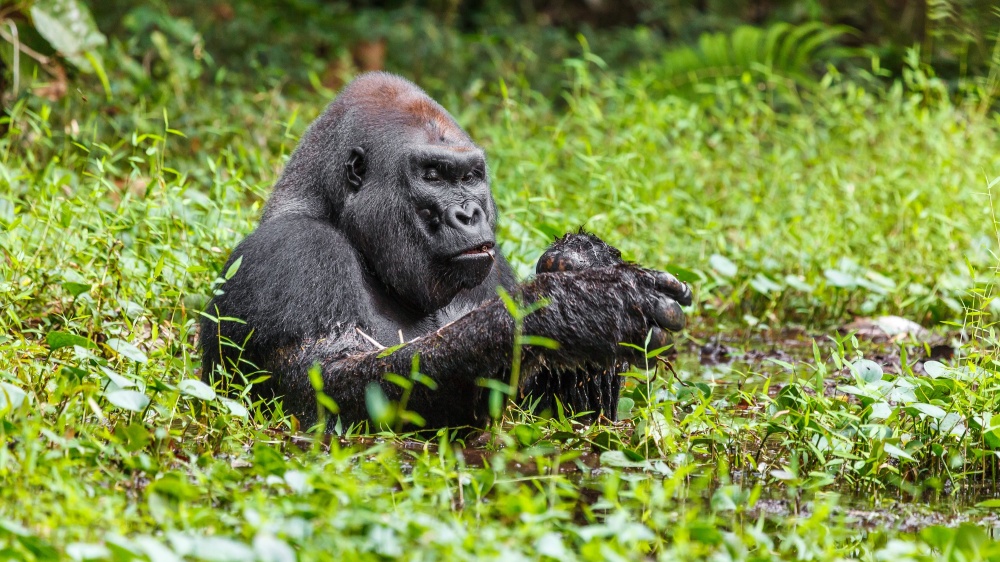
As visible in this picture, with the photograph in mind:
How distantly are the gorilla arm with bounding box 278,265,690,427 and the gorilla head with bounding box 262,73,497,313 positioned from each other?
0.39 m

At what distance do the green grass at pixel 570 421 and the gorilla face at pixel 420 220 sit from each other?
0.61 m

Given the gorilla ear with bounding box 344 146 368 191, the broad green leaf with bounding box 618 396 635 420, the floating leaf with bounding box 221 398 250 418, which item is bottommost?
the broad green leaf with bounding box 618 396 635 420

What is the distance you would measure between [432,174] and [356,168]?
295 mm

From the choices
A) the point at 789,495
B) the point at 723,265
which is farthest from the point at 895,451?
the point at 723,265

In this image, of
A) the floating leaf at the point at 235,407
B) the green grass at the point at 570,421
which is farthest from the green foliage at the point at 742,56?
the floating leaf at the point at 235,407

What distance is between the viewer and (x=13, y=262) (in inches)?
181

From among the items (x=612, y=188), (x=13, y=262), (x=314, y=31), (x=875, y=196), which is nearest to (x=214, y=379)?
(x=13, y=262)

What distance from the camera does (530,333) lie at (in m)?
3.77

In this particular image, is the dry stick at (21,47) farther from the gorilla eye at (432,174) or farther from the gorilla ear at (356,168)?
the gorilla eye at (432,174)

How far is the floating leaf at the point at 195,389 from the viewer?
11.2 feet

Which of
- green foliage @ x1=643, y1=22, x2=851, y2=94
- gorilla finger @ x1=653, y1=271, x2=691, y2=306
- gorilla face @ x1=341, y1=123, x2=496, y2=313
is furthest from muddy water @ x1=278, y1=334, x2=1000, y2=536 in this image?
green foliage @ x1=643, y1=22, x2=851, y2=94

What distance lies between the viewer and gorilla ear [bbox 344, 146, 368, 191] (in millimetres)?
4355

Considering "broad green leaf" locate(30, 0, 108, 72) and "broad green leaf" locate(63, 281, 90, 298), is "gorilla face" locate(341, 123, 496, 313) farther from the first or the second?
"broad green leaf" locate(30, 0, 108, 72)

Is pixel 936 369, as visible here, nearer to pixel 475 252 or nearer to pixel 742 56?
pixel 475 252
